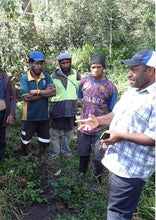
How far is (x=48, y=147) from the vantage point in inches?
177

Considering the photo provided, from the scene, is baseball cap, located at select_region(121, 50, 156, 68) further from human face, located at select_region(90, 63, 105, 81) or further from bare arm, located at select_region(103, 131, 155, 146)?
human face, located at select_region(90, 63, 105, 81)

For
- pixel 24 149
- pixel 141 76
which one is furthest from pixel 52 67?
pixel 141 76

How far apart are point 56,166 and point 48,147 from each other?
25.9 inches

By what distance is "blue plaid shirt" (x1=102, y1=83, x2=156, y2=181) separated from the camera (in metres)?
1.84

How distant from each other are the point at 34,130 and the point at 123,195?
2.29 metres

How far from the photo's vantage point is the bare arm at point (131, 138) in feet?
5.93

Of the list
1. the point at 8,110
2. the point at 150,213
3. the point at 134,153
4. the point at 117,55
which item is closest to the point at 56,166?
the point at 8,110

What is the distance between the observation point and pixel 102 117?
2.38 metres

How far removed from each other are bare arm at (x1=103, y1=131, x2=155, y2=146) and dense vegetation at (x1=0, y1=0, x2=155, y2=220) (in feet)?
4.24

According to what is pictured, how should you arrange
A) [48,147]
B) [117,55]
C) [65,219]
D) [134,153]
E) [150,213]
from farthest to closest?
[117,55] < [48,147] < [150,213] < [65,219] < [134,153]

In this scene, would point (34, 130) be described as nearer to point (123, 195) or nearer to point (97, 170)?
point (97, 170)

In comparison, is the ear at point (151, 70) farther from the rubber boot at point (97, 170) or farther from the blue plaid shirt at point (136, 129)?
the rubber boot at point (97, 170)

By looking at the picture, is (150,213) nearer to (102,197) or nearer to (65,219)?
(102,197)

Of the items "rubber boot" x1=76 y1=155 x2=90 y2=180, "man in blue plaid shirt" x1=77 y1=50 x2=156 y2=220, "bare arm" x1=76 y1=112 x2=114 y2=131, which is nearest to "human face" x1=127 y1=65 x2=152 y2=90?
"man in blue plaid shirt" x1=77 y1=50 x2=156 y2=220
